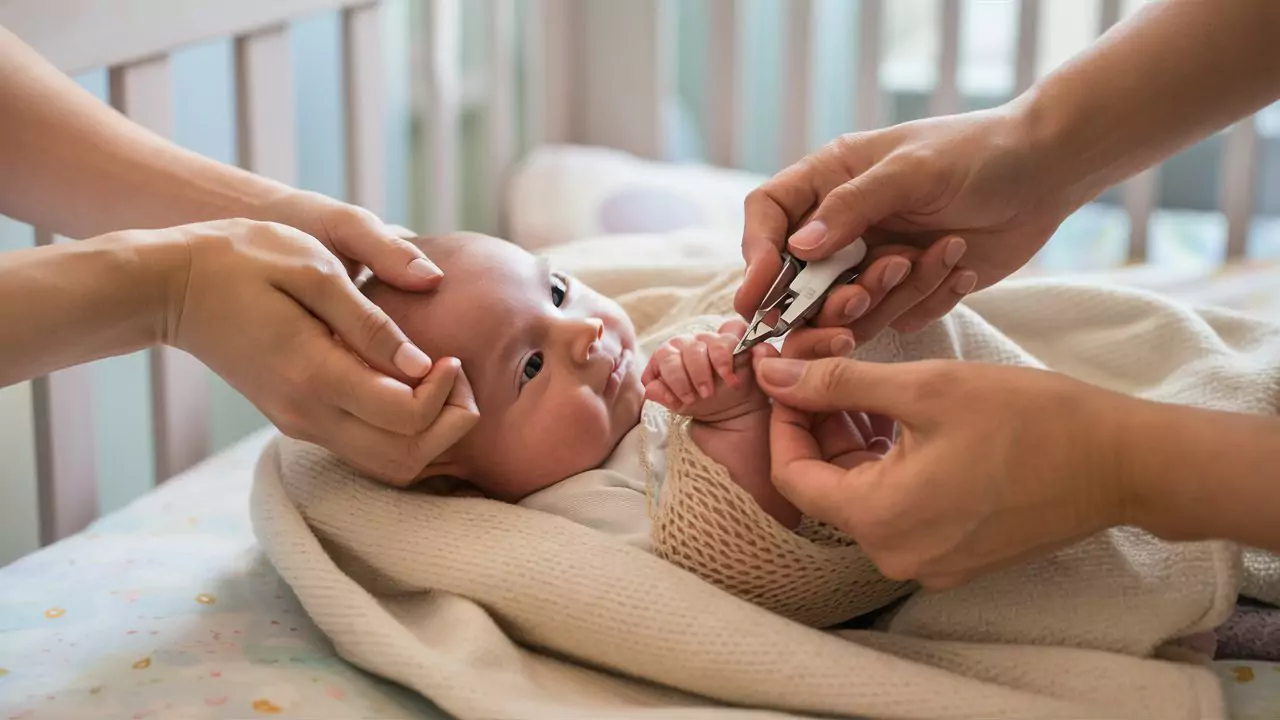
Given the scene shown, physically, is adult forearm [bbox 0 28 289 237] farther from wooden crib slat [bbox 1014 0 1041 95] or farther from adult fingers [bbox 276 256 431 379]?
wooden crib slat [bbox 1014 0 1041 95]

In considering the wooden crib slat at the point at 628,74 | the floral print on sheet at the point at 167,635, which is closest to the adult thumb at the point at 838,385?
the floral print on sheet at the point at 167,635

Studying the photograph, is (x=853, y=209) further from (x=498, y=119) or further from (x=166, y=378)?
(x=498, y=119)

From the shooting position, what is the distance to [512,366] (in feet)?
3.28

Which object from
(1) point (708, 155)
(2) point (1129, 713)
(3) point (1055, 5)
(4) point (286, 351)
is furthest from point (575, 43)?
(2) point (1129, 713)

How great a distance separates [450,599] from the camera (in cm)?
90

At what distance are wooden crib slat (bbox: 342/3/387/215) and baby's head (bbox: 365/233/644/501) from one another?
66 centimetres

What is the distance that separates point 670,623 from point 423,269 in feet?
1.09

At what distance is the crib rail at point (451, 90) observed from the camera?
4.02ft

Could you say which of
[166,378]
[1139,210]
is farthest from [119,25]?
[1139,210]

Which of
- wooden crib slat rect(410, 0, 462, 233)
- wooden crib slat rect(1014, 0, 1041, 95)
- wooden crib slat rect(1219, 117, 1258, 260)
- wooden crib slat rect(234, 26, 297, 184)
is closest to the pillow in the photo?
wooden crib slat rect(410, 0, 462, 233)

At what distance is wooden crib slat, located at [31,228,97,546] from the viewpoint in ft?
3.90

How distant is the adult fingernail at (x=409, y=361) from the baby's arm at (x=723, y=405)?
0.53 ft

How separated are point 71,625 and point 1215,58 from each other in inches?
37.8

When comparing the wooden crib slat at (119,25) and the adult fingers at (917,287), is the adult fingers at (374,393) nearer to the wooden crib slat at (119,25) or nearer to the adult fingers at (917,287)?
the adult fingers at (917,287)
